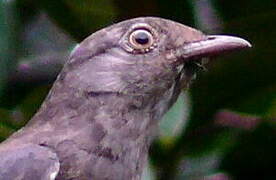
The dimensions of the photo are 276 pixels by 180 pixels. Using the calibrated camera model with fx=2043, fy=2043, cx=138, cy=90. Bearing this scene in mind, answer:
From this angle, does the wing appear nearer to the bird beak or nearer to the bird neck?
the bird neck

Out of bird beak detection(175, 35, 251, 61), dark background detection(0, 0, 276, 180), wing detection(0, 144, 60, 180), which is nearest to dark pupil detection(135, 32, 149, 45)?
bird beak detection(175, 35, 251, 61)

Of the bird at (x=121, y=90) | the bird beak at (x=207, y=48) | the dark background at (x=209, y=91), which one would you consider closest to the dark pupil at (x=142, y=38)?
the bird at (x=121, y=90)

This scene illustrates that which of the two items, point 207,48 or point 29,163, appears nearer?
point 29,163

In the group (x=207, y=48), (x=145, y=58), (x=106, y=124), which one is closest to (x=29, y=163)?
(x=106, y=124)

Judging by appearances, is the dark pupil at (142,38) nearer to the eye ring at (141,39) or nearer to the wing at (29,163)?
the eye ring at (141,39)

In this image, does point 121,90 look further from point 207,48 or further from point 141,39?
point 207,48

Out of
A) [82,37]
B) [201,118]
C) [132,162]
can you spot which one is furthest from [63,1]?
[132,162]
